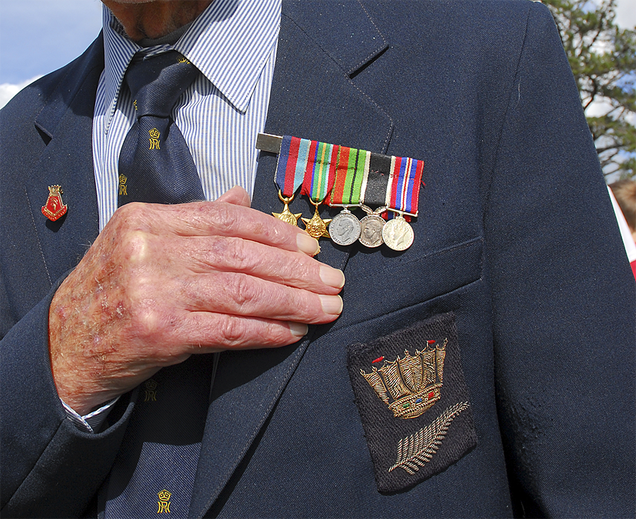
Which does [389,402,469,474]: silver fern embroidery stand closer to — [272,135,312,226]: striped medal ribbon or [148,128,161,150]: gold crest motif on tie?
[272,135,312,226]: striped medal ribbon

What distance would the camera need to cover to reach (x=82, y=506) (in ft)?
4.47

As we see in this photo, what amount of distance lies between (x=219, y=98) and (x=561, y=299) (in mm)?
989

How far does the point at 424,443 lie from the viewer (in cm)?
127

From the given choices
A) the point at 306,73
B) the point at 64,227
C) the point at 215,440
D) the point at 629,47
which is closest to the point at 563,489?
the point at 215,440

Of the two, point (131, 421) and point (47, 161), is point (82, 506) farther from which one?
point (47, 161)

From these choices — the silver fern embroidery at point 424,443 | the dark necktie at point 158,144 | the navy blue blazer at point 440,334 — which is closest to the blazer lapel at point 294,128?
the navy blue blazer at point 440,334

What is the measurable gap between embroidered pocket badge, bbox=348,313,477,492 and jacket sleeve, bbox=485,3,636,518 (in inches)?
6.6

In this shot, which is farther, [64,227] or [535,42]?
[64,227]

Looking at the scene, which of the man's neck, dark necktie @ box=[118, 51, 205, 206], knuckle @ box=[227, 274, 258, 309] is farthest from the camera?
the man's neck

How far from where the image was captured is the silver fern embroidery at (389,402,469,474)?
1.25 meters

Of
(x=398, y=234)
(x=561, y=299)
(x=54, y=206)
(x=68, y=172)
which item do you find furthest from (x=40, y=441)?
(x=561, y=299)

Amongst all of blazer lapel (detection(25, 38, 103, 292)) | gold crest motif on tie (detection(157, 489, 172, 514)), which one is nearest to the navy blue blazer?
gold crest motif on tie (detection(157, 489, 172, 514))

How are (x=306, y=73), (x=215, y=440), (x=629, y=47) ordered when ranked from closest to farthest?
(x=215, y=440) < (x=306, y=73) < (x=629, y=47)

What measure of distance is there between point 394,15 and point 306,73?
301 mm
